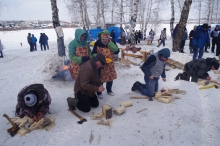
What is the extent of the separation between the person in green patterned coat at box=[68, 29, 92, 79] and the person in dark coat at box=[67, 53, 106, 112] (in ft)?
1.75

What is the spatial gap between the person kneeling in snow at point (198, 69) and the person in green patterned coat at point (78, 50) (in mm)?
3507

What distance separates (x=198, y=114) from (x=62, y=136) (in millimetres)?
2818

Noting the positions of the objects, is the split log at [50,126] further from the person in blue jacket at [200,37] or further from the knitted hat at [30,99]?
the person in blue jacket at [200,37]

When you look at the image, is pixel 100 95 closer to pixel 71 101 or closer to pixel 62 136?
pixel 71 101

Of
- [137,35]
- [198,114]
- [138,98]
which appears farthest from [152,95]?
[137,35]

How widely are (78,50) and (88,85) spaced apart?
109cm

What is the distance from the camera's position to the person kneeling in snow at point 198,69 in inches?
209

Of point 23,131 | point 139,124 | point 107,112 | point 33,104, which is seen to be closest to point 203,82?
point 139,124

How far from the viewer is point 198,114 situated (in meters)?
3.58

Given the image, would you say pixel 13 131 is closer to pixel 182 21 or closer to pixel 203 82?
pixel 203 82

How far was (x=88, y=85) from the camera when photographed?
11.1 ft

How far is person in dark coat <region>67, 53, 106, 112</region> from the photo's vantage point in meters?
3.40

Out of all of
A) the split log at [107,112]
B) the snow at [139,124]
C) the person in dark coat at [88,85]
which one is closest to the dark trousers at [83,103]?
the person in dark coat at [88,85]

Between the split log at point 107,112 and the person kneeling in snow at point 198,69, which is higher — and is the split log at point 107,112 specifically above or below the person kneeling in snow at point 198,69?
below
